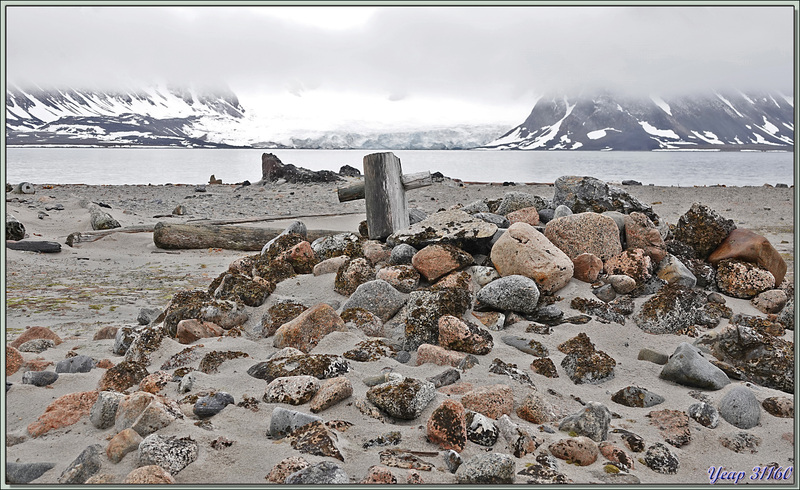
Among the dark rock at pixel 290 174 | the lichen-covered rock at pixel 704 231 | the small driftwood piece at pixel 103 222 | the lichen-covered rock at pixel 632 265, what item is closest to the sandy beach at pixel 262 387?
the lichen-covered rock at pixel 632 265

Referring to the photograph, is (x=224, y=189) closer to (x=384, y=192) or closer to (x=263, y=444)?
(x=384, y=192)

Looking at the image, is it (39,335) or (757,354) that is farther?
(39,335)

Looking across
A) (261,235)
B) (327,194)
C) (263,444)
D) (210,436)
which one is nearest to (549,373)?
(263,444)

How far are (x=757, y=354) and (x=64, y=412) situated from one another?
16.6ft

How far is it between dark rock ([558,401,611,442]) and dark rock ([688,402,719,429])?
0.70 m

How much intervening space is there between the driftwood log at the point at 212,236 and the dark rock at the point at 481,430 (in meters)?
8.38

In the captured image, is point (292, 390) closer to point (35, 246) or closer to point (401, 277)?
point (401, 277)

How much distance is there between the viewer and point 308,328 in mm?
4543

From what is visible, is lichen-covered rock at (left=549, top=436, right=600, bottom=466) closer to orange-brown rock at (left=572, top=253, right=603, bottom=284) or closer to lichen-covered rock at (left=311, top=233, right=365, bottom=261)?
orange-brown rock at (left=572, top=253, right=603, bottom=284)

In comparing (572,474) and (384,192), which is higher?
(384,192)

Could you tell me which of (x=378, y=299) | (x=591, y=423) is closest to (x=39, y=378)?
(x=378, y=299)

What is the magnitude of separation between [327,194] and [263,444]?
17.3 metres

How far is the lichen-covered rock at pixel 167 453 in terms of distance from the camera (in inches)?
105

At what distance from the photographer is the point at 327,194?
19.9 meters
